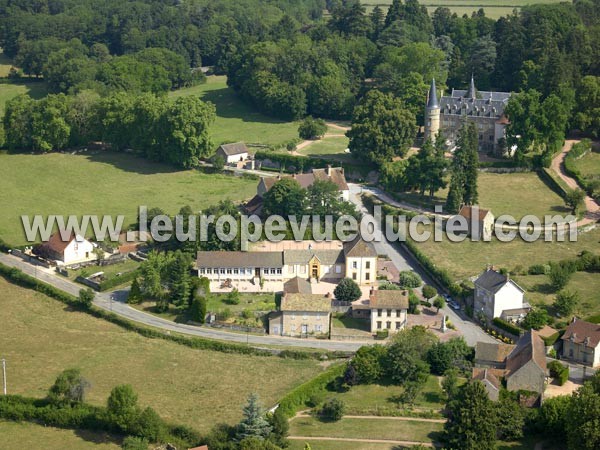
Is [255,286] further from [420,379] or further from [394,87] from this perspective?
[394,87]

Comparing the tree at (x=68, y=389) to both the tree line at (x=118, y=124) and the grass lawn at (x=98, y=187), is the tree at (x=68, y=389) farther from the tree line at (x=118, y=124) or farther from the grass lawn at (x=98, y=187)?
the tree line at (x=118, y=124)

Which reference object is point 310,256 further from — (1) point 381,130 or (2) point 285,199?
(1) point 381,130

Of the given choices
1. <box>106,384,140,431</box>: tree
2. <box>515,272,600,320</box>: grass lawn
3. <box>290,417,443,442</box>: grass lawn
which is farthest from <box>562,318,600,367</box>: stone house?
<box>106,384,140,431</box>: tree

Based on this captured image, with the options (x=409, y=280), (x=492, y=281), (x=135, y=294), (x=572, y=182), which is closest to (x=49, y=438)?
(x=135, y=294)

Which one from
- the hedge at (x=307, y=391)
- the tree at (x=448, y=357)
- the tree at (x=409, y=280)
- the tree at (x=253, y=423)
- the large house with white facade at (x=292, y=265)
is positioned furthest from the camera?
the large house with white facade at (x=292, y=265)

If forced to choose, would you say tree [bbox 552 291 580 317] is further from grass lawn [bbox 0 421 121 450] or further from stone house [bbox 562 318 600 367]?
grass lawn [bbox 0 421 121 450]

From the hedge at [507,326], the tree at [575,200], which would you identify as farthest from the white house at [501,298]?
the tree at [575,200]
